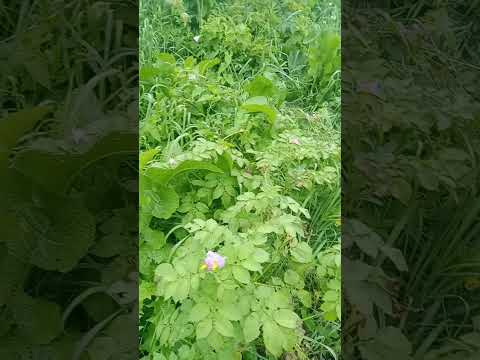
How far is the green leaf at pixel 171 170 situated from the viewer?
1.26 meters

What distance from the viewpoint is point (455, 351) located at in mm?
1124

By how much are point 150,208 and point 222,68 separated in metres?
0.66

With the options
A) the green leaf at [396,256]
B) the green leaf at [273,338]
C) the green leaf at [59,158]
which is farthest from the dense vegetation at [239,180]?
the green leaf at [59,158]

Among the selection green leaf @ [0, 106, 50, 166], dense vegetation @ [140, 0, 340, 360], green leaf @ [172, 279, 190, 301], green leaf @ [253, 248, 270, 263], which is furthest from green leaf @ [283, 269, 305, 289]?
green leaf @ [0, 106, 50, 166]

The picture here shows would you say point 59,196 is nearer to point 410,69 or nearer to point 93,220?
point 93,220

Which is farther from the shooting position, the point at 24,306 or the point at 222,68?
the point at 222,68

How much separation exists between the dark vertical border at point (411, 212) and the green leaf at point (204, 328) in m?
0.30

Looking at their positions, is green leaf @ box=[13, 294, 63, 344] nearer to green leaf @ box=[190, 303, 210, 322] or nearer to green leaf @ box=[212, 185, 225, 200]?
green leaf @ box=[190, 303, 210, 322]

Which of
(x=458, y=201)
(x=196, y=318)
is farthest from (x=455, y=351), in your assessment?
(x=196, y=318)

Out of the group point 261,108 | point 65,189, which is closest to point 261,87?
point 261,108

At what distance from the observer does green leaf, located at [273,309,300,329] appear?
1.01 m

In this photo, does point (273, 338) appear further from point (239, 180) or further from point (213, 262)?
point (239, 180)

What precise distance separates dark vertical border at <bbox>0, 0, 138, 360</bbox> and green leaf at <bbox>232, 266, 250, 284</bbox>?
0.66 ft

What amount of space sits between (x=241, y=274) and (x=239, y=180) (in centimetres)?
32
